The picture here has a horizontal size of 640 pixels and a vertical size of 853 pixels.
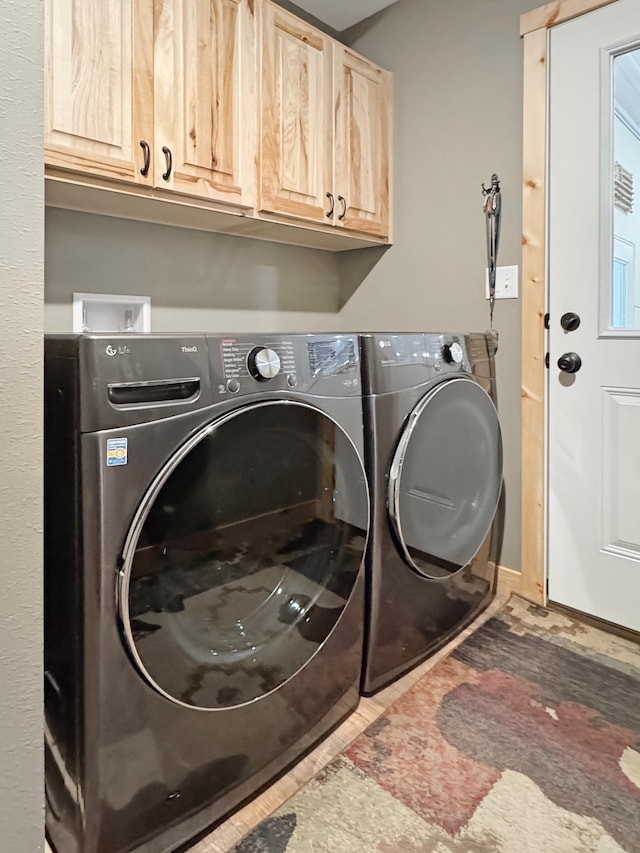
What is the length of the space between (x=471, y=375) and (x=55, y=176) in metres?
1.29

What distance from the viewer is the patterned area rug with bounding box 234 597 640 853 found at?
3.49ft

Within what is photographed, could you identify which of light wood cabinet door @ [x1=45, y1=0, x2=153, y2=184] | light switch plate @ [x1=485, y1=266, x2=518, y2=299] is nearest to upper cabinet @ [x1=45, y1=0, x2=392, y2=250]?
light wood cabinet door @ [x1=45, y1=0, x2=153, y2=184]

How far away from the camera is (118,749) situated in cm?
92

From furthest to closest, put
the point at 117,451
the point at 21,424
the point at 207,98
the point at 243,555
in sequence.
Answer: the point at 207,98, the point at 243,555, the point at 117,451, the point at 21,424

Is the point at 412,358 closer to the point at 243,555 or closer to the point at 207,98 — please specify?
the point at 243,555

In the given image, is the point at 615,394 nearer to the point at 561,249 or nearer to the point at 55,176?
the point at 561,249

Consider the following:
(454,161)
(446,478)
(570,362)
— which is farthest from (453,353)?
(454,161)

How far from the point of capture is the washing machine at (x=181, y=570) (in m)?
0.88

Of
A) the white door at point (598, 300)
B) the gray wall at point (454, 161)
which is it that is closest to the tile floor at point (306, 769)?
the white door at point (598, 300)

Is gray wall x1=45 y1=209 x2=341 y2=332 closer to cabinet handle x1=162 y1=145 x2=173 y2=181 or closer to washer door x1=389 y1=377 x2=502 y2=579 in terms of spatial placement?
cabinet handle x1=162 y1=145 x2=173 y2=181

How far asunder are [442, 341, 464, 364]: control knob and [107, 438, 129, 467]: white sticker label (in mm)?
1003

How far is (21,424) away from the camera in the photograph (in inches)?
25.0

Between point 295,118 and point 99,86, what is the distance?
726mm

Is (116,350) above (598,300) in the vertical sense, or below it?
below
